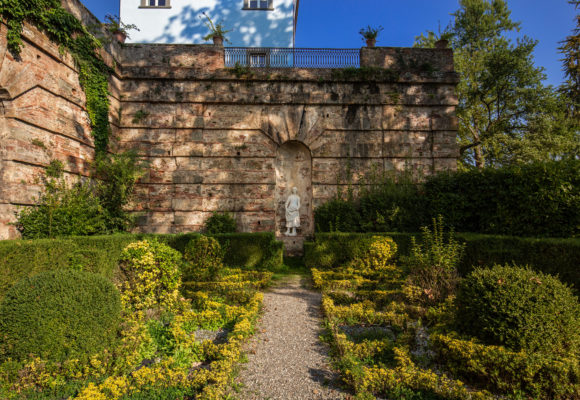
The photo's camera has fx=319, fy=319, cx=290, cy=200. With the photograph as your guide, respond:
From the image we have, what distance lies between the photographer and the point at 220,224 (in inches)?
418

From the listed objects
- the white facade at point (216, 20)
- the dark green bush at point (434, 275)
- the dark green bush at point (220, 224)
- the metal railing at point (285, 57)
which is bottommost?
the dark green bush at point (434, 275)

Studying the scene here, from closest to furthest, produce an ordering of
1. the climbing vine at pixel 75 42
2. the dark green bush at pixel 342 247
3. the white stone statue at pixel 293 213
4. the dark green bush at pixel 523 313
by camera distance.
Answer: the dark green bush at pixel 523 313 → the climbing vine at pixel 75 42 → the dark green bush at pixel 342 247 → the white stone statue at pixel 293 213

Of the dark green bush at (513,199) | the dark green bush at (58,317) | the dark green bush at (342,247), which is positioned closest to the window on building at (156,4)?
the dark green bush at (342,247)

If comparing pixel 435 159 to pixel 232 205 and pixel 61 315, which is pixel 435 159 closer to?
pixel 232 205

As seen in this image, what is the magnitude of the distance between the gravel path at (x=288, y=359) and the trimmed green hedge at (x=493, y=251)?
289 centimetres

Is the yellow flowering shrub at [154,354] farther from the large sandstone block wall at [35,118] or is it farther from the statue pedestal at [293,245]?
the statue pedestal at [293,245]

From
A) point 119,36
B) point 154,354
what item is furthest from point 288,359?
point 119,36

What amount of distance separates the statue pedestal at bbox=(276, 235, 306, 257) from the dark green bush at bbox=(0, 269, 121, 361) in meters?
7.62

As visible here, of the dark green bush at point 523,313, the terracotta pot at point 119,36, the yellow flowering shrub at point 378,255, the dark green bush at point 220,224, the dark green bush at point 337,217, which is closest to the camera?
the dark green bush at point 523,313

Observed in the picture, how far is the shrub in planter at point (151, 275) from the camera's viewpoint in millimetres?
5348

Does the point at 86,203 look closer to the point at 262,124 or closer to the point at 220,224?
the point at 220,224

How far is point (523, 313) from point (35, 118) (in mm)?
9883

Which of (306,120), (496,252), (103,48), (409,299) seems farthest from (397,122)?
(103,48)

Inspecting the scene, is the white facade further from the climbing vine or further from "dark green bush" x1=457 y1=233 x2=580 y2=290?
"dark green bush" x1=457 y1=233 x2=580 y2=290
